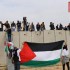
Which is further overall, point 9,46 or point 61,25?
point 61,25

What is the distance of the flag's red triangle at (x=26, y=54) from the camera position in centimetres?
1948

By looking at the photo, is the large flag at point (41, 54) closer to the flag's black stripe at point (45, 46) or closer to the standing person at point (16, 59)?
the flag's black stripe at point (45, 46)

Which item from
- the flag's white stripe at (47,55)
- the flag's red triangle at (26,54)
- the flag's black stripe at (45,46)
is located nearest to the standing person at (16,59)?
the flag's red triangle at (26,54)

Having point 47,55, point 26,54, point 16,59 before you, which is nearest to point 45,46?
point 47,55

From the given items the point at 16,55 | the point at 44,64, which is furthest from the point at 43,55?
the point at 16,55

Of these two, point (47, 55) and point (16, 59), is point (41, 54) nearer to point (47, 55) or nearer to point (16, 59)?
point (47, 55)

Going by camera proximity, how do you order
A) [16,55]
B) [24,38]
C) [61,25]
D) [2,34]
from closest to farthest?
[16,55] → [2,34] → [24,38] → [61,25]

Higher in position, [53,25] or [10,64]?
[53,25]

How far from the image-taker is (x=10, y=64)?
71.7ft

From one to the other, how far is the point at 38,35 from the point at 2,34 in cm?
408

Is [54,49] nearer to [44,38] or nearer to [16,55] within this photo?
[16,55]

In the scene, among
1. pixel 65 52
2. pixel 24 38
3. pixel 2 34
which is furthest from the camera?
pixel 24 38

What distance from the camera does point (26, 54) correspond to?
19562 millimetres

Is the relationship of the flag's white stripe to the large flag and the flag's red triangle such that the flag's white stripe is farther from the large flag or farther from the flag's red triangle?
the flag's red triangle
